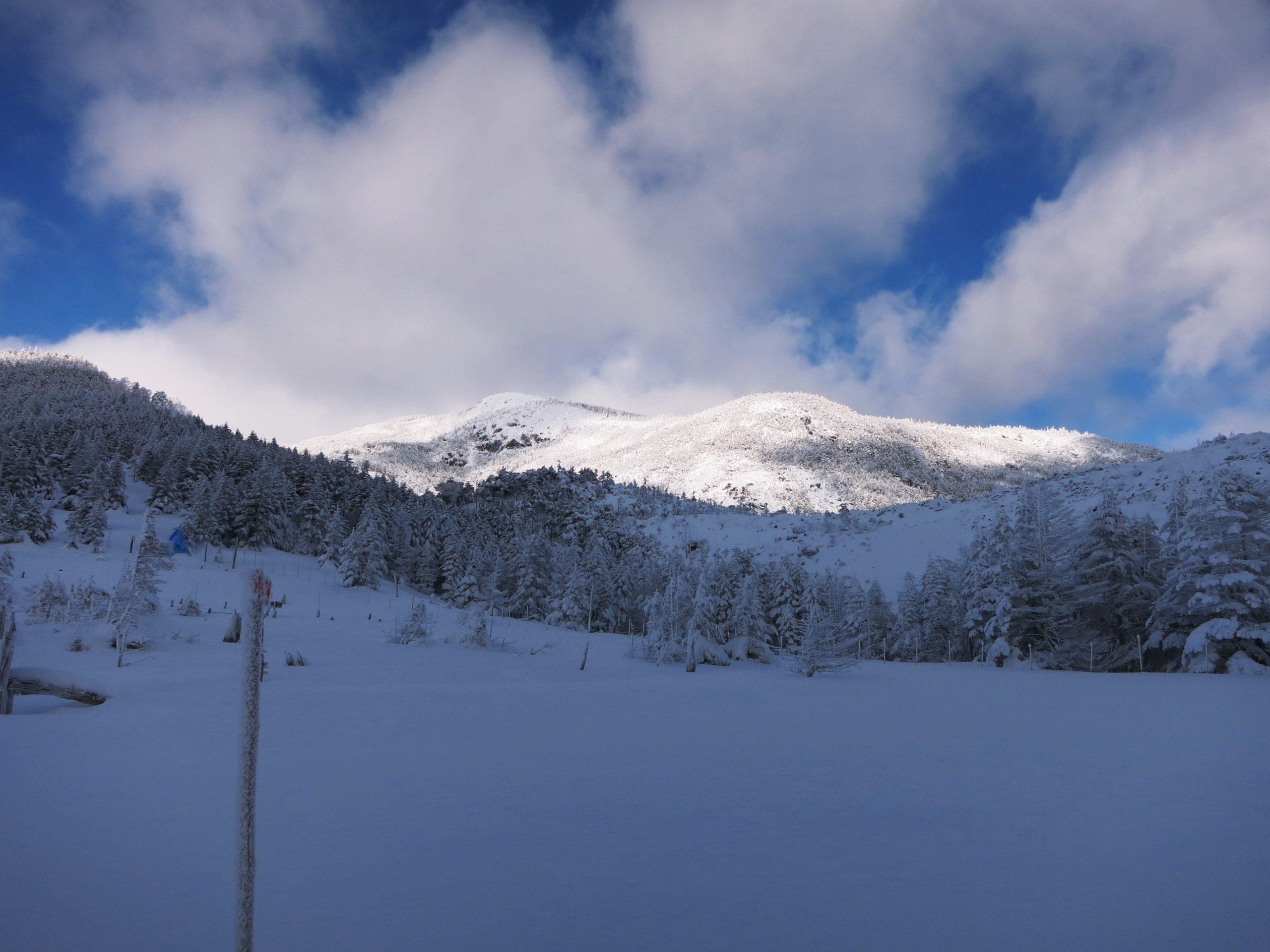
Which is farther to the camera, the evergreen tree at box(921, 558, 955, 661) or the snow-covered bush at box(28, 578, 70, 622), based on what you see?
the evergreen tree at box(921, 558, 955, 661)

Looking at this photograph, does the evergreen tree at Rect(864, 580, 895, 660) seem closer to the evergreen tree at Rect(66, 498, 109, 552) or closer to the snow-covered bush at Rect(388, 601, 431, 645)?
the snow-covered bush at Rect(388, 601, 431, 645)

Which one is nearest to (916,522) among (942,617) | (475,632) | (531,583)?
(942,617)

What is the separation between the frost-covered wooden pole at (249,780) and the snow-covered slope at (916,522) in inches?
1794

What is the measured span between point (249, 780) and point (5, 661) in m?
14.2

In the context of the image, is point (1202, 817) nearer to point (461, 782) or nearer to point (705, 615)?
point (461, 782)

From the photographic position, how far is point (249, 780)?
3598 millimetres

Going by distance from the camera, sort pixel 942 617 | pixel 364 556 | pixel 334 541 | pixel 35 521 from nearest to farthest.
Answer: pixel 942 617 < pixel 35 521 < pixel 364 556 < pixel 334 541

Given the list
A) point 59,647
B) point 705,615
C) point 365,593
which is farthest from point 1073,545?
point 365,593

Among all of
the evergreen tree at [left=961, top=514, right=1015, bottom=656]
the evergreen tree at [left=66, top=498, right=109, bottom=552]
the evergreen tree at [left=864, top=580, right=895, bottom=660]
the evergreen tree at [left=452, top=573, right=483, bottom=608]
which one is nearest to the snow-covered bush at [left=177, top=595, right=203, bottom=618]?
the evergreen tree at [left=452, top=573, right=483, bottom=608]

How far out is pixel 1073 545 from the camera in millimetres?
36094

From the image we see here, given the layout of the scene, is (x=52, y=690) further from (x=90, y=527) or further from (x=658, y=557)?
(x=658, y=557)

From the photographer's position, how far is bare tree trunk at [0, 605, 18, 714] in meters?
12.6

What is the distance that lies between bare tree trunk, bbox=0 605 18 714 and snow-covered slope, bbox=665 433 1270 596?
49.9 meters

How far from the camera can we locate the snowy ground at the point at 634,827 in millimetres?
5465
